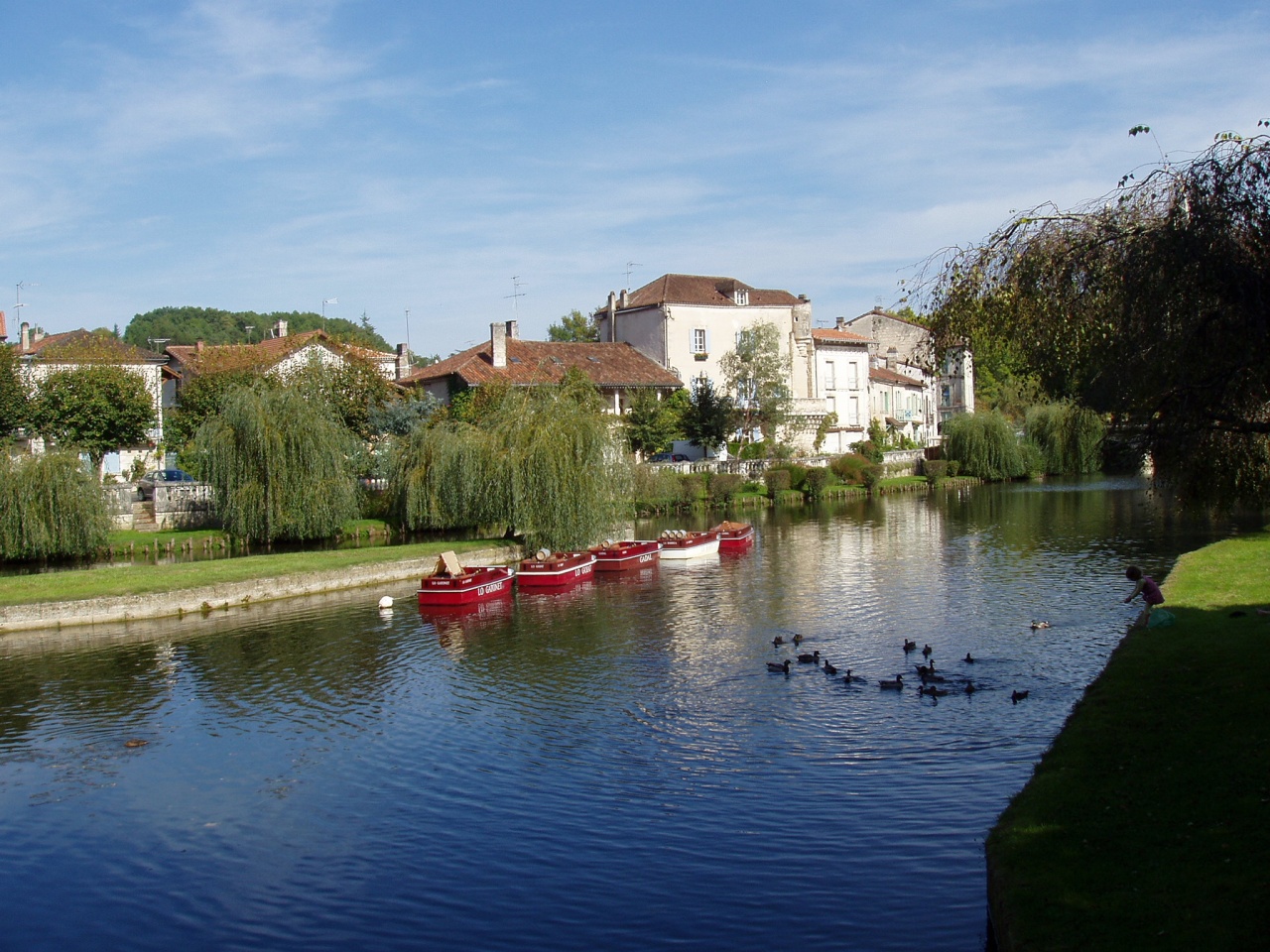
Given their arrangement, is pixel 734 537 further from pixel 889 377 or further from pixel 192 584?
pixel 889 377

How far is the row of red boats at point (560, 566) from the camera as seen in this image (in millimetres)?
34531

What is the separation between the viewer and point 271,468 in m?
44.7

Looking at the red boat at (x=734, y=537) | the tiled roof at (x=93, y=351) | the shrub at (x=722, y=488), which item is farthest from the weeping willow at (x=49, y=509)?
the shrub at (x=722, y=488)

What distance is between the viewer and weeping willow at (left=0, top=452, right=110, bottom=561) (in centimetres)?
4009

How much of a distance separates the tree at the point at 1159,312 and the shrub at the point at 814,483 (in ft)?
186

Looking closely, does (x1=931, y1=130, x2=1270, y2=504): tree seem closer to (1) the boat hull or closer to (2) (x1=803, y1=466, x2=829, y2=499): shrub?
(1) the boat hull

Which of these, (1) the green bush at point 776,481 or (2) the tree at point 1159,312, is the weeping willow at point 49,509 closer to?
(2) the tree at point 1159,312

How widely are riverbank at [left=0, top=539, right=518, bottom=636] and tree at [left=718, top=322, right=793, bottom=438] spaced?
43620 mm

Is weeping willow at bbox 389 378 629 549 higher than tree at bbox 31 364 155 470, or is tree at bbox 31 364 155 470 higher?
tree at bbox 31 364 155 470

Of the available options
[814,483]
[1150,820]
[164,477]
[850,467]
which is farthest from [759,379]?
[1150,820]

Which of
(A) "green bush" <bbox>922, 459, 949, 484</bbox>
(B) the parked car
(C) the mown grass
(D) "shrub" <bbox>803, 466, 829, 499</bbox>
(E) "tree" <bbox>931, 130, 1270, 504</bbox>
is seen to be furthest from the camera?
(A) "green bush" <bbox>922, 459, 949, 484</bbox>

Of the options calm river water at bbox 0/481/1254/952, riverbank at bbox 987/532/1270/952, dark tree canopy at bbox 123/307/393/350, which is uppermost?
dark tree canopy at bbox 123/307/393/350

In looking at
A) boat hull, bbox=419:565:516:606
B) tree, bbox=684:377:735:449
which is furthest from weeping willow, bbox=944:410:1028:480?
boat hull, bbox=419:565:516:606

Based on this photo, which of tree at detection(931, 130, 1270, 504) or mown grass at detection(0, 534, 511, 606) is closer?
tree at detection(931, 130, 1270, 504)
